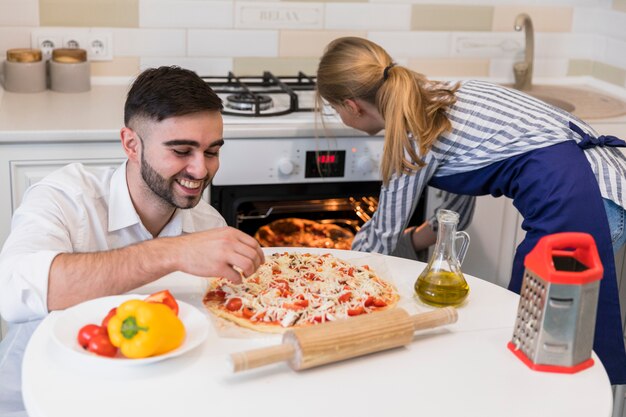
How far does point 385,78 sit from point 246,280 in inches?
32.4

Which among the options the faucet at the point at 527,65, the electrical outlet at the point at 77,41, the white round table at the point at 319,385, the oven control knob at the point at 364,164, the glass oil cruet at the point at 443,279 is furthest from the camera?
the faucet at the point at 527,65

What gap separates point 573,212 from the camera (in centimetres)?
223

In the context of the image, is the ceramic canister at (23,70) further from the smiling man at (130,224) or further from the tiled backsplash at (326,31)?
the smiling man at (130,224)

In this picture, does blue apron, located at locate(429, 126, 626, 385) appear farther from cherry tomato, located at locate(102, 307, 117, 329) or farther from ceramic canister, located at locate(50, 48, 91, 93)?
ceramic canister, located at locate(50, 48, 91, 93)

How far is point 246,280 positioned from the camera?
1849mm

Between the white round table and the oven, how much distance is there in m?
1.21

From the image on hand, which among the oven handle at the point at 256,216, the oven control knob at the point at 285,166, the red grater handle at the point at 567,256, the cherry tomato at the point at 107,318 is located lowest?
the oven handle at the point at 256,216

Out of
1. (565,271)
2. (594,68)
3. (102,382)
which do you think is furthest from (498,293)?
(594,68)

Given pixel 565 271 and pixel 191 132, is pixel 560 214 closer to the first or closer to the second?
pixel 565 271

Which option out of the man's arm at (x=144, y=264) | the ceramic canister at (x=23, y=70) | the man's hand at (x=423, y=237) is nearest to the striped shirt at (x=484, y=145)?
the man's hand at (x=423, y=237)

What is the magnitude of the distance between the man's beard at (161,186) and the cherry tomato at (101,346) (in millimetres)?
559

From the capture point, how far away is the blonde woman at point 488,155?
2.24 meters

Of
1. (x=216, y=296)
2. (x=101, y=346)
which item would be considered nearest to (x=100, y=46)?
(x=216, y=296)

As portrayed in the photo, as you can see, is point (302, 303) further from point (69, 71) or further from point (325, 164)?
point (69, 71)
